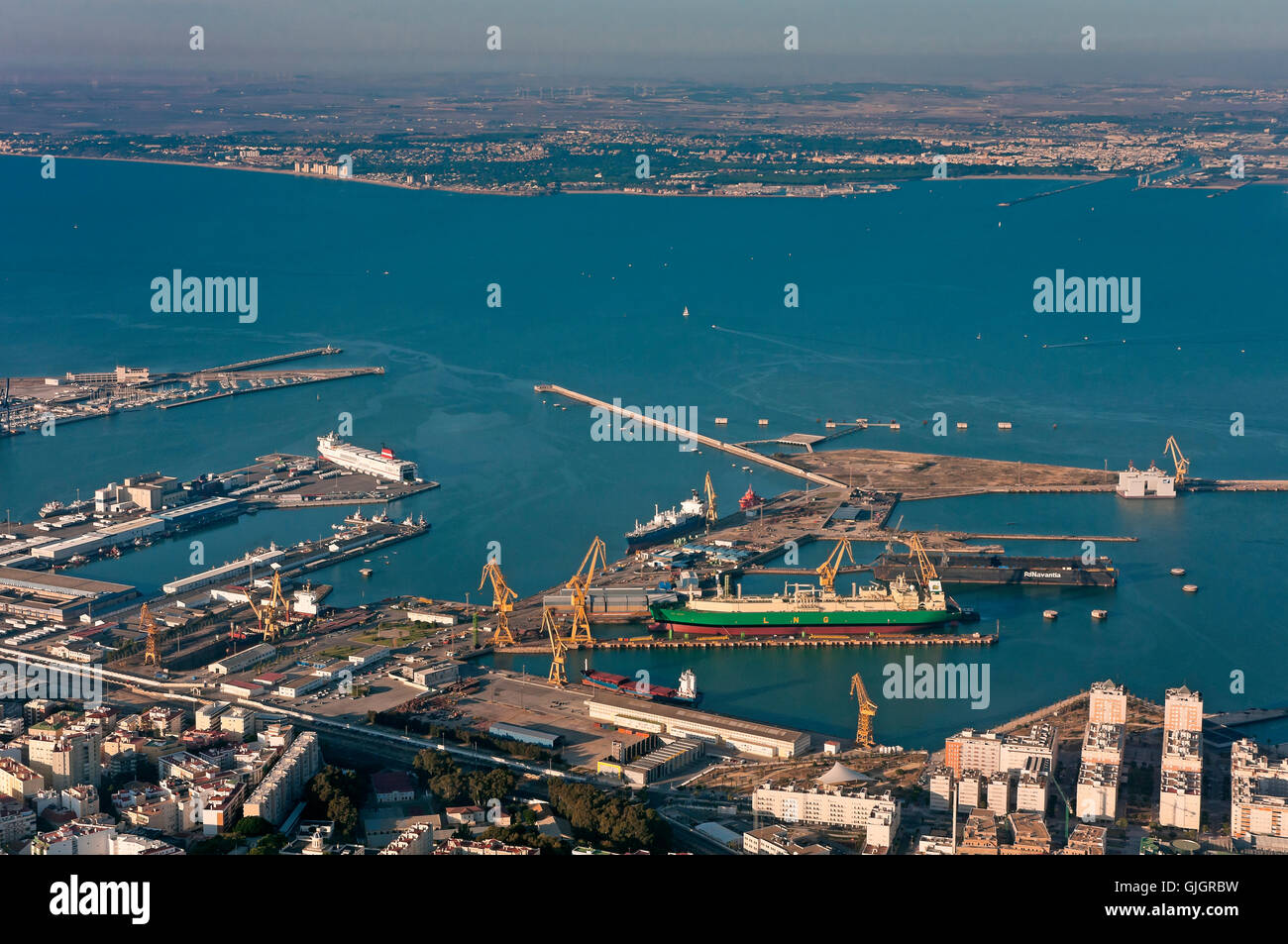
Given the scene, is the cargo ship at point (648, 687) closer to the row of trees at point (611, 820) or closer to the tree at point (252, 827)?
the row of trees at point (611, 820)

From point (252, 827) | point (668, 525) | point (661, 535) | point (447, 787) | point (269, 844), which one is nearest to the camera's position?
point (269, 844)

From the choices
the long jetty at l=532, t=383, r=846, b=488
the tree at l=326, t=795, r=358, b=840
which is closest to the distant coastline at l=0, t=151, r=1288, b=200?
the long jetty at l=532, t=383, r=846, b=488

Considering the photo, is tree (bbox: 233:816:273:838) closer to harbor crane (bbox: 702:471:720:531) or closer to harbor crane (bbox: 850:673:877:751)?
harbor crane (bbox: 850:673:877:751)

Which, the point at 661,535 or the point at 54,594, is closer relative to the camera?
the point at 54,594

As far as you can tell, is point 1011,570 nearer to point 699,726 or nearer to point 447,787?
point 699,726

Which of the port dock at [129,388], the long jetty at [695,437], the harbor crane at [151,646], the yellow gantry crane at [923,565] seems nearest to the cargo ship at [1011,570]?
the yellow gantry crane at [923,565]

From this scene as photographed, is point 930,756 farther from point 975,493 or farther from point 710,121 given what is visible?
point 710,121

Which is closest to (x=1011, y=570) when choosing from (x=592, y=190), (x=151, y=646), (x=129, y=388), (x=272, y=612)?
(x=272, y=612)

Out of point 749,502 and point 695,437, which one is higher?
point 695,437
